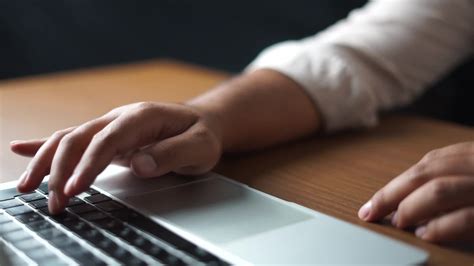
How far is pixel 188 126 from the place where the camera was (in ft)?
2.00

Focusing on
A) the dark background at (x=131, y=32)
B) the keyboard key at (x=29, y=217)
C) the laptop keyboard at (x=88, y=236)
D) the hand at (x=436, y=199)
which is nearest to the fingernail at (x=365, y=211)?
the hand at (x=436, y=199)

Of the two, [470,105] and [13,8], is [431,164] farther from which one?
[13,8]

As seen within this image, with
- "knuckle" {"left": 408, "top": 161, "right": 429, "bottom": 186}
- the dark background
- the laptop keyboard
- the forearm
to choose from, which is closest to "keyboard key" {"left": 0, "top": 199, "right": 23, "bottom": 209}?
the laptop keyboard

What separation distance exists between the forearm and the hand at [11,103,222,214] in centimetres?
7

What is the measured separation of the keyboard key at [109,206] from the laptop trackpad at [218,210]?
11 mm

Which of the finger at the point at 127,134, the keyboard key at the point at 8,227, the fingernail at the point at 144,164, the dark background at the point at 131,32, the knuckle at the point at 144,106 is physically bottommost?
the dark background at the point at 131,32

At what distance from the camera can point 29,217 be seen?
0.50 meters

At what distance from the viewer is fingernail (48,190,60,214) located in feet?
1.66

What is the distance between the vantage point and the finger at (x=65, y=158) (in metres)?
0.51

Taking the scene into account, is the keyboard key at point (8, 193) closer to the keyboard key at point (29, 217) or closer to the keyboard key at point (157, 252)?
the keyboard key at point (29, 217)

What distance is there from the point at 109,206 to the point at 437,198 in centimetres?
25

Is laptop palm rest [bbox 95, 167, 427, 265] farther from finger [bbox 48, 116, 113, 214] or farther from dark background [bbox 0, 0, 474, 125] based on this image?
dark background [bbox 0, 0, 474, 125]

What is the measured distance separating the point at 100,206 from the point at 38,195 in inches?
2.4

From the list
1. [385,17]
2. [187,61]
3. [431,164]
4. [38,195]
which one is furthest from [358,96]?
[187,61]
